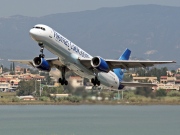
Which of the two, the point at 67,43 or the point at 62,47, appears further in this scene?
the point at 67,43

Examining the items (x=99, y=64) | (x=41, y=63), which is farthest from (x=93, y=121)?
(x=99, y=64)

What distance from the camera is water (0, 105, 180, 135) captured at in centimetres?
10238

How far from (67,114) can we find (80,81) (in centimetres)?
6295

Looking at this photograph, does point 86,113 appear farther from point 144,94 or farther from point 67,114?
point 144,94

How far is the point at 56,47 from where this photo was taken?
6038cm

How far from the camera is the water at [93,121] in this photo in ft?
336

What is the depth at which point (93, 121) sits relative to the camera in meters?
125

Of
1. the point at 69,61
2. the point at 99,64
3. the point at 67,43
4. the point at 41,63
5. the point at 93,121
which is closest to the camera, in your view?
the point at 67,43

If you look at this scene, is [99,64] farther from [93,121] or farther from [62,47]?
[93,121]

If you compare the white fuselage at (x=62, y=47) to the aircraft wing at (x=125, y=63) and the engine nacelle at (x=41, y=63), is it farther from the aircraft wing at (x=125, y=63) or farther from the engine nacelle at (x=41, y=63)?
the engine nacelle at (x=41, y=63)

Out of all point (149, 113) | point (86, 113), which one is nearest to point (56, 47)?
point (149, 113)

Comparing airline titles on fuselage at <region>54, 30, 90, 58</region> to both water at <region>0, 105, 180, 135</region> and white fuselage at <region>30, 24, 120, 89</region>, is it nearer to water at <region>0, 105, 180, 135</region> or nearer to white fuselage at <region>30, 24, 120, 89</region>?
white fuselage at <region>30, 24, 120, 89</region>

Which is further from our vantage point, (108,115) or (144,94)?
(108,115)

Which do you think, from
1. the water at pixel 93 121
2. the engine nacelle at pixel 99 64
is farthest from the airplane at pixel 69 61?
the water at pixel 93 121
